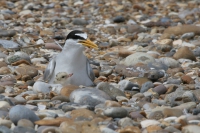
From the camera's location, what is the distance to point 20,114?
396 cm

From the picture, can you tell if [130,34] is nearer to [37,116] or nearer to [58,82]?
[58,82]

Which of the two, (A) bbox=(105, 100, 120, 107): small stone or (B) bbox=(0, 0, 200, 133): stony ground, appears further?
(A) bbox=(105, 100, 120, 107): small stone

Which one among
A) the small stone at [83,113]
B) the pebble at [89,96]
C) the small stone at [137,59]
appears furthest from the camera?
the small stone at [137,59]

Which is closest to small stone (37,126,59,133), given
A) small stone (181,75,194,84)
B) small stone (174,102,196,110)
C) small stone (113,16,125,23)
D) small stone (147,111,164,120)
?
small stone (147,111,164,120)

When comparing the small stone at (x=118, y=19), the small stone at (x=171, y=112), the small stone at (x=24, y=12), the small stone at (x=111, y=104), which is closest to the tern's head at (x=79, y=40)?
the small stone at (x=111, y=104)

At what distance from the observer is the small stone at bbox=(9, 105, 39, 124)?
3943 millimetres

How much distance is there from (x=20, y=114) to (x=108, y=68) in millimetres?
2934

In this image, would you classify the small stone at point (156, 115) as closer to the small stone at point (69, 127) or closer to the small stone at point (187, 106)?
the small stone at point (187, 106)

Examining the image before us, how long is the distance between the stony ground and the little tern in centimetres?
29

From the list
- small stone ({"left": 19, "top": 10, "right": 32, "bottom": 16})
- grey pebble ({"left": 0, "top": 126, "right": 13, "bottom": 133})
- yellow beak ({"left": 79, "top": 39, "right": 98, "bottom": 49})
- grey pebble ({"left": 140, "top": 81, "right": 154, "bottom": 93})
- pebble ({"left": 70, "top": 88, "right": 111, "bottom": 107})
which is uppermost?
yellow beak ({"left": 79, "top": 39, "right": 98, "bottom": 49})

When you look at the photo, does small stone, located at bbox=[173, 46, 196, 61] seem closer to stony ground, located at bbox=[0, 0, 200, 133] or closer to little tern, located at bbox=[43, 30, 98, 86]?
stony ground, located at bbox=[0, 0, 200, 133]

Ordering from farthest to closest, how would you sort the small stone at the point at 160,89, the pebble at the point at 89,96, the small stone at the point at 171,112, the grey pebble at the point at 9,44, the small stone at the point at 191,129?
the grey pebble at the point at 9,44 < the small stone at the point at 160,89 < the pebble at the point at 89,96 < the small stone at the point at 171,112 < the small stone at the point at 191,129

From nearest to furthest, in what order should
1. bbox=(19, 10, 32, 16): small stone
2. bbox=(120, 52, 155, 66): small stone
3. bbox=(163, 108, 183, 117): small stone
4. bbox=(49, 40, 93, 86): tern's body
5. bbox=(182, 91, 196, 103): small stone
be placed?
bbox=(163, 108, 183, 117): small stone → bbox=(182, 91, 196, 103): small stone → bbox=(49, 40, 93, 86): tern's body → bbox=(120, 52, 155, 66): small stone → bbox=(19, 10, 32, 16): small stone

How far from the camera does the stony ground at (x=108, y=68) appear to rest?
159 inches
